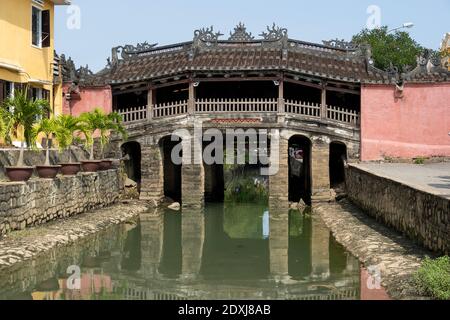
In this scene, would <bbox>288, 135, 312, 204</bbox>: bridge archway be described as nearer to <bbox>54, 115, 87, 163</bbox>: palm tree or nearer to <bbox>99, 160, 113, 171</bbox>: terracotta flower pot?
<bbox>99, 160, 113, 171</bbox>: terracotta flower pot

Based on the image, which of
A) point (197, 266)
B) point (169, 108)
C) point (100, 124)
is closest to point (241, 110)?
point (169, 108)

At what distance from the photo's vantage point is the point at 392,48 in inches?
1512

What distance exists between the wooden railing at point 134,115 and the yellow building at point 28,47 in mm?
2699

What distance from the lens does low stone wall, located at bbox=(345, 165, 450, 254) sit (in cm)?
966

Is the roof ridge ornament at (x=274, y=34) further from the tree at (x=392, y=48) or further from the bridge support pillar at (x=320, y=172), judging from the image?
the tree at (x=392, y=48)

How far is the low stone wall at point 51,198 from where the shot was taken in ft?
39.9

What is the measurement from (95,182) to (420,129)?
459 inches

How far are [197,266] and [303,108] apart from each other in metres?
12.3

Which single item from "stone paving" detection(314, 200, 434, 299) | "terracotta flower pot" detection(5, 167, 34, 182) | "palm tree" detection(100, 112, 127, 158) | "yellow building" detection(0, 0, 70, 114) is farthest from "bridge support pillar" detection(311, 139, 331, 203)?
"terracotta flower pot" detection(5, 167, 34, 182)

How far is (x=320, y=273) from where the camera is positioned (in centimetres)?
1080

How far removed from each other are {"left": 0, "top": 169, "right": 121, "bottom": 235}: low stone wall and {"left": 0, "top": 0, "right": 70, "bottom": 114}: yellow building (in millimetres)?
3585

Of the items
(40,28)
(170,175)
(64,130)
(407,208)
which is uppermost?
(40,28)

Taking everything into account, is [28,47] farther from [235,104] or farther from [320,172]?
[320,172]

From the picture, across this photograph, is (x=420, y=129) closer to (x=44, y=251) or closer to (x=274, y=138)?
(x=274, y=138)
